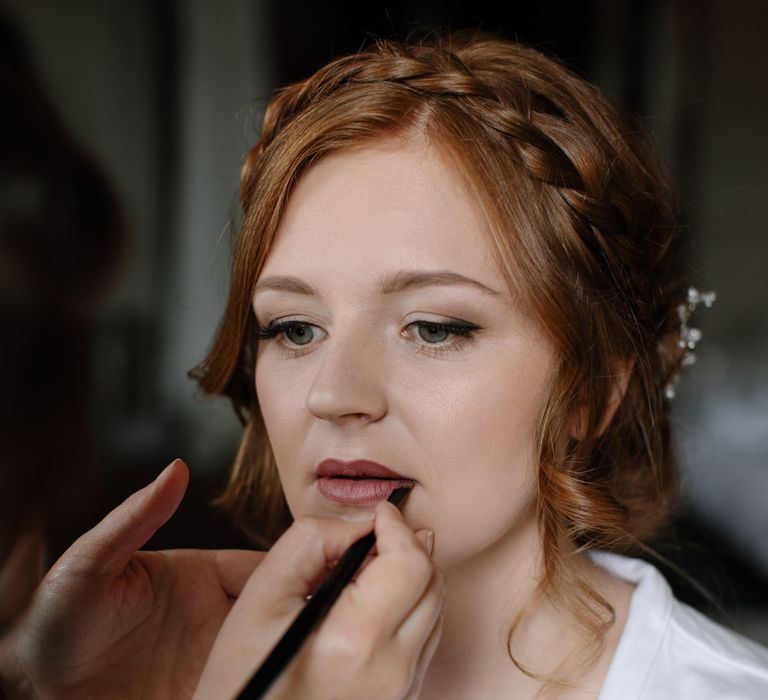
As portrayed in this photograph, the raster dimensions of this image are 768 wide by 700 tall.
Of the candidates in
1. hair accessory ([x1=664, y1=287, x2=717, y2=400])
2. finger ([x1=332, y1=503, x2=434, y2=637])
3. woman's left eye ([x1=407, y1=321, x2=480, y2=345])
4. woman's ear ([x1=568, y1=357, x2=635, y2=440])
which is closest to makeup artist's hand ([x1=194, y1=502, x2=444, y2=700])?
finger ([x1=332, y1=503, x2=434, y2=637])

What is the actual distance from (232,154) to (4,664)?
1.20 m

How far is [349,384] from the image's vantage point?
34.8 inches

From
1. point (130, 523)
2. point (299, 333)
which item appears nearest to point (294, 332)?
point (299, 333)

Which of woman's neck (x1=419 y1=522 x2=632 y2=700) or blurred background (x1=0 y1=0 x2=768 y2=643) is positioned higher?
blurred background (x1=0 y1=0 x2=768 y2=643)

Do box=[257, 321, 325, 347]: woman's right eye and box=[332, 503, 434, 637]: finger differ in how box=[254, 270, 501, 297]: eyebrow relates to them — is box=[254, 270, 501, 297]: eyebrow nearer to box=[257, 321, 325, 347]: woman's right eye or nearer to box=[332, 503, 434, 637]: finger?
box=[257, 321, 325, 347]: woman's right eye

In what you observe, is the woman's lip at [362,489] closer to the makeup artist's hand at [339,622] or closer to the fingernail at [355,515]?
the fingernail at [355,515]

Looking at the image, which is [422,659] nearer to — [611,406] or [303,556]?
[303,556]

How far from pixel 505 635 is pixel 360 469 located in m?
0.30

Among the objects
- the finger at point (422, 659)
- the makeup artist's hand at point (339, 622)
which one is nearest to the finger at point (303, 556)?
the makeup artist's hand at point (339, 622)

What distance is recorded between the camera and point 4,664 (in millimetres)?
858

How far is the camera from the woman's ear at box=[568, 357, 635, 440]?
1.06 meters

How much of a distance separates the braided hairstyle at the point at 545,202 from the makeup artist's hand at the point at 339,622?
299mm

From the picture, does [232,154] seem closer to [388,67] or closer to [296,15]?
[296,15]

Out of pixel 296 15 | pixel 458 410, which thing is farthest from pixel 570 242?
pixel 296 15
